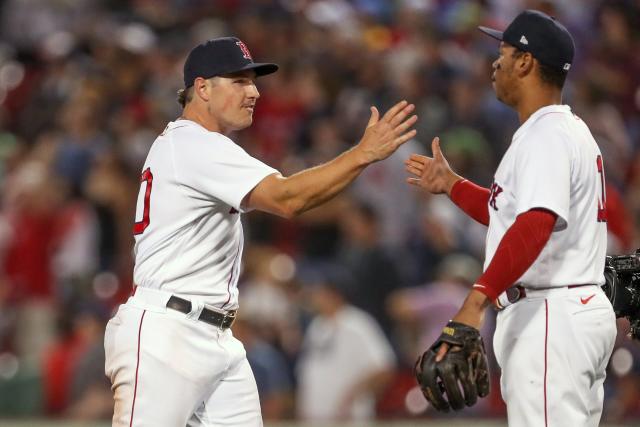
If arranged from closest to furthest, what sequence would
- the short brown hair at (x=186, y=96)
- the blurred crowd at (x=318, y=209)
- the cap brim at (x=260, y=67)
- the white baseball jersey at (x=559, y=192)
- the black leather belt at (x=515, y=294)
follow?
the white baseball jersey at (x=559, y=192), the black leather belt at (x=515, y=294), the cap brim at (x=260, y=67), the short brown hair at (x=186, y=96), the blurred crowd at (x=318, y=209)

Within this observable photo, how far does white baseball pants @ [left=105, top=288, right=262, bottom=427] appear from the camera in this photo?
14.5 ft

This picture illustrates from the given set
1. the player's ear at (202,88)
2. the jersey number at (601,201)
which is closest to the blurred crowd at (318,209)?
the jersey number at (601,201)

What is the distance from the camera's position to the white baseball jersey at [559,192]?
12.9 ft

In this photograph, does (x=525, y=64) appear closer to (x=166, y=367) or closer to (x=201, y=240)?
(x=201, y=240)

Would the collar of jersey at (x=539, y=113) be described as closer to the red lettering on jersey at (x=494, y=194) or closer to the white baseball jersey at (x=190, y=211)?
the red lettering on jersey at (x=494, y=194)

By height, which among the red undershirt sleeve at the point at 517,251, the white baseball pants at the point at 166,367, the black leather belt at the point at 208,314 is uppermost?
the red undershirt sleeve at the point at 517,251

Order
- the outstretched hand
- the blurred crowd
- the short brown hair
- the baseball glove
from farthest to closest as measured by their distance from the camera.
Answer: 1. the blurred crowd
2. the short brown hair
3. the outstretched hand
4. the baseball glove

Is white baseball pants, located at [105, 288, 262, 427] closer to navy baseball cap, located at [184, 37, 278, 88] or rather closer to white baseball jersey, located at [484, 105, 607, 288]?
navy baseball cap, located at [184, 37, 278, 88]

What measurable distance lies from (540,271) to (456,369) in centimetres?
49

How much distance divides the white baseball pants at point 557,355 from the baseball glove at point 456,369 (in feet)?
0.60

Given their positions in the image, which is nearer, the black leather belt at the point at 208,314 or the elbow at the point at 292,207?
the elbow at the point at 292,207

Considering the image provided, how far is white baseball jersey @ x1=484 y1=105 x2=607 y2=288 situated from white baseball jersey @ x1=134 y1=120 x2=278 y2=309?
884 millimetres

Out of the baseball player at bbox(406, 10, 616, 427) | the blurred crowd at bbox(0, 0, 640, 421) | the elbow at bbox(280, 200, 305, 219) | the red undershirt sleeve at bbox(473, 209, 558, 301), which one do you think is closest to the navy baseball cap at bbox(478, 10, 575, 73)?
the baseball player at bbox(406, 10, 616, 427)

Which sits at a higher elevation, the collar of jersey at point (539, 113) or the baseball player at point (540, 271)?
the collar of jersey at point (539, 113)
